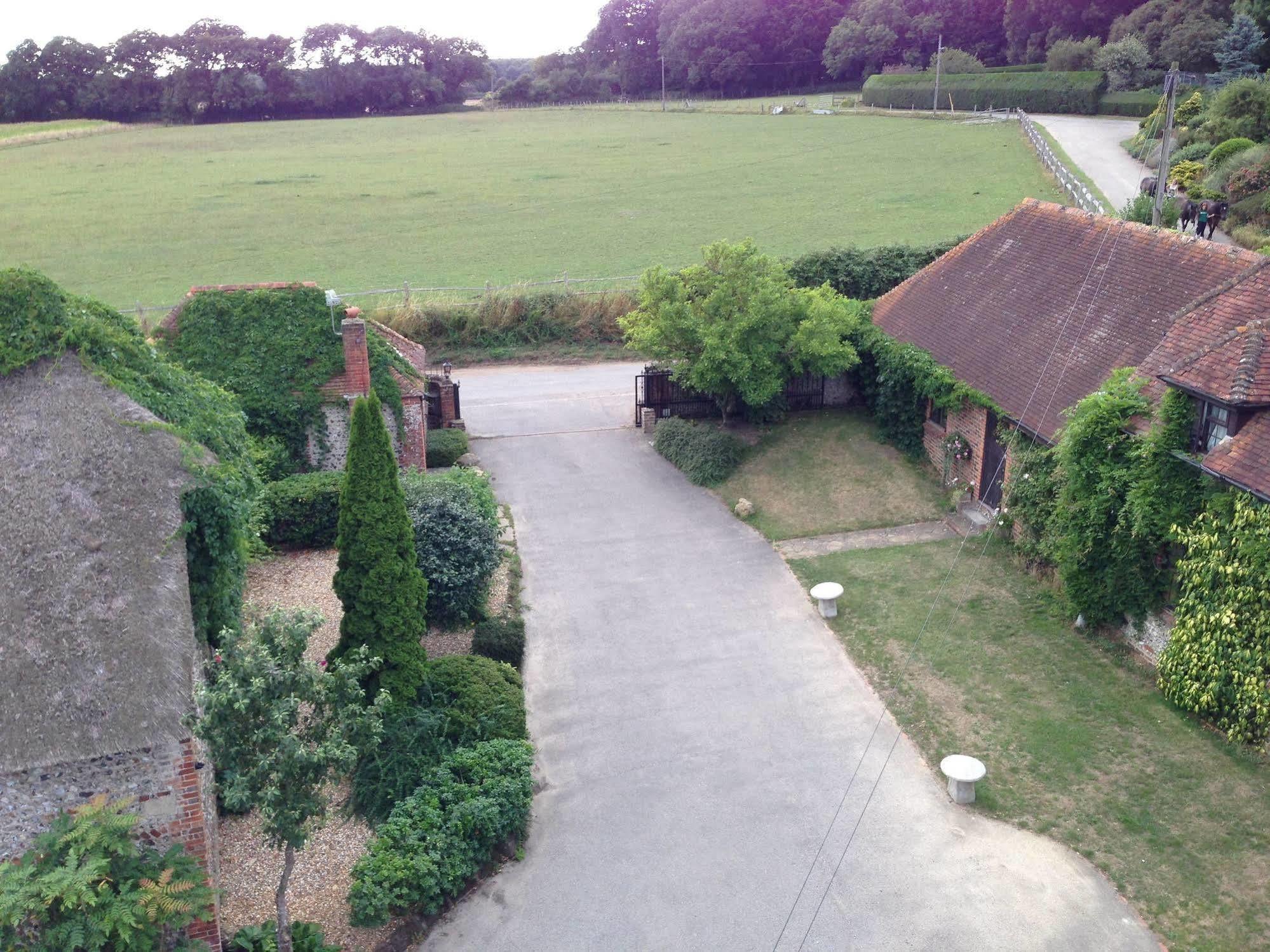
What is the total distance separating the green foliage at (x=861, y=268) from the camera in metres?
34.1

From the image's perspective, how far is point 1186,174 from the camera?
43250mm

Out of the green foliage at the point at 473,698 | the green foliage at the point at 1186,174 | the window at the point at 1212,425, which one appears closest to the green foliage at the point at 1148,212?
the green foliage at the point at 1186,174

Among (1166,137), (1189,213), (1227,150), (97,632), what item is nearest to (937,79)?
(1227,150)

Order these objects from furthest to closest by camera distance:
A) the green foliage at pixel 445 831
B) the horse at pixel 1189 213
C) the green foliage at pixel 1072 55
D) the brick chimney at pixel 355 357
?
1. the green foliage at pixel 1072 55
2. the horse at pixel 1189 213
3. the brick chimney at pixel 355 357
4. the green foliage at pixel 445 831

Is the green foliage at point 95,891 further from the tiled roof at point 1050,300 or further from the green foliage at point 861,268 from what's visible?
the green foliage at point 861,268

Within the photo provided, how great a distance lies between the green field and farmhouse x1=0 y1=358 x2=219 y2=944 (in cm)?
3187

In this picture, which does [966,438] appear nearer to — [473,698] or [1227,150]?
[473,698]

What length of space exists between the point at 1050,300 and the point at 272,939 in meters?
20.0

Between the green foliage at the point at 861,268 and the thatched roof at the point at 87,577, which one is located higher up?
the green foliage at the point at 861,268

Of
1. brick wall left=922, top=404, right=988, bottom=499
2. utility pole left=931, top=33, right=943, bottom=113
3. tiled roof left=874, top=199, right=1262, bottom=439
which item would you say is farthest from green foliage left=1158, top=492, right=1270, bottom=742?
utility pole left=931, top=33, right=943, bottom=113

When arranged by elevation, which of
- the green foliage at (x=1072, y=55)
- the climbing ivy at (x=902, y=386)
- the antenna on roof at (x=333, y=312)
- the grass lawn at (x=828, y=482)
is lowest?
the grass lawn at (x=828, y=482)

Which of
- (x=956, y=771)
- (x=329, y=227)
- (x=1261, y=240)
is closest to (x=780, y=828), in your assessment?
(x=956, y=771)

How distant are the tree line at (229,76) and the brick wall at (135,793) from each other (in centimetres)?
10741

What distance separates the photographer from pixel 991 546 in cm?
2100
